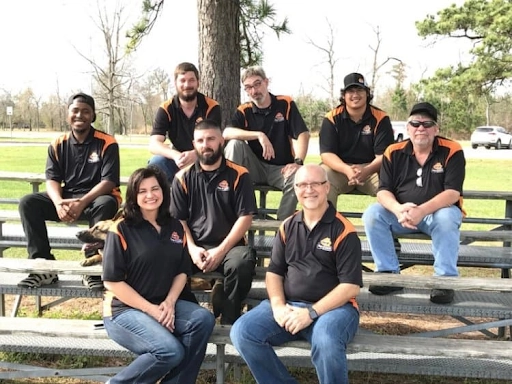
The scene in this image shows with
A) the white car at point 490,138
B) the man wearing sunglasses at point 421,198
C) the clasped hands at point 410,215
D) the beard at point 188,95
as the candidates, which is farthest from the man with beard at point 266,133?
the white car at point 490,138

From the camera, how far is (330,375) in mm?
3053

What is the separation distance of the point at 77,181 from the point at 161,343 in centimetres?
197

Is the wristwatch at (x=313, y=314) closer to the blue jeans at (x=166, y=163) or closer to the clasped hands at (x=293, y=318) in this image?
the clasped hands at (x=293, y=318)

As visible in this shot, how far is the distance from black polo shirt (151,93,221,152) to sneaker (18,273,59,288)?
161cm

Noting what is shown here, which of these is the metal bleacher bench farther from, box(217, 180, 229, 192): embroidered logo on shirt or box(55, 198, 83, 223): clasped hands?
box(217, 180, 229, 192): embroidered logo on shirt

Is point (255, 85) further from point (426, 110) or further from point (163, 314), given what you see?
point (163, 314)

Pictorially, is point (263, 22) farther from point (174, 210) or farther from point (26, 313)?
point (26, 313)

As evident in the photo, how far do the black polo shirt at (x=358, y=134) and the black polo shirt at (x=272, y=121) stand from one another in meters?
0.31

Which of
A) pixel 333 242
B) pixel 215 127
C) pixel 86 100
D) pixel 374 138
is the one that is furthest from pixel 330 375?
pixel 86 100

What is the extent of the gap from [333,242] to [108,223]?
169 cm

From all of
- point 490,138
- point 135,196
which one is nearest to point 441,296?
point 135,196

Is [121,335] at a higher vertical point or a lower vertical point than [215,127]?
lower

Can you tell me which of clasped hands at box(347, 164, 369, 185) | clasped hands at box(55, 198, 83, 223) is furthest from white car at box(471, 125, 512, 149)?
Result: clasped hands at box(55, 198, 83, 223)

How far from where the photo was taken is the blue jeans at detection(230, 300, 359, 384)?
120 inches
